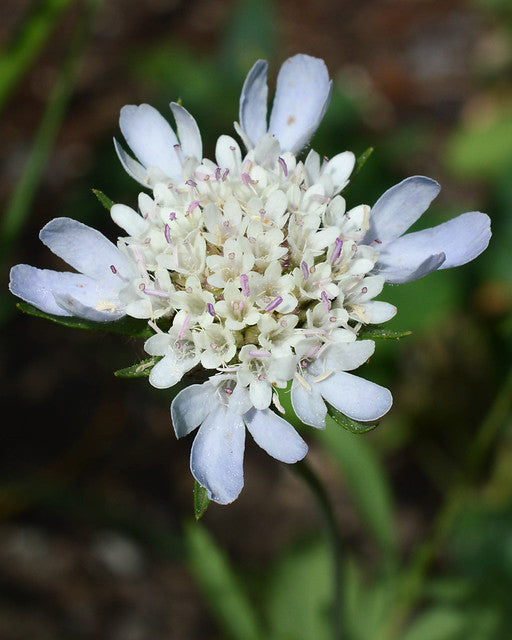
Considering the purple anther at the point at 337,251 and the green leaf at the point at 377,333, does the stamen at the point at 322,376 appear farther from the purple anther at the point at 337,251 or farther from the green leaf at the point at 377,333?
the purple anther at the point at 337,251

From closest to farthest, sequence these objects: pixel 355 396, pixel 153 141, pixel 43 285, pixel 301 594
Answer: pixel 355 396, pixel 43 285, pixel 153 141, pixel 301 594

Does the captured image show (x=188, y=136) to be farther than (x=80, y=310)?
Yes

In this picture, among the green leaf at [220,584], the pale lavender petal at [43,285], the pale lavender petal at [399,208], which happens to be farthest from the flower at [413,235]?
the green leaf at [220,584]

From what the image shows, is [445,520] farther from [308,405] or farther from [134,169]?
[134,169]

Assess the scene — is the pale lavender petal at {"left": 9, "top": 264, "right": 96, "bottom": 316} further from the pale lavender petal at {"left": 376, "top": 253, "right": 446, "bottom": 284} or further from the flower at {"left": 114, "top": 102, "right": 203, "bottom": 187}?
the pale lavender petal at {"left": 376, "top": 253, "right": 446, "bottom": 284}

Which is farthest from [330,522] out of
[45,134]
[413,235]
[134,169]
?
[45,134]

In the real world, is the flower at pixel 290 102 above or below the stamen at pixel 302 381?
above

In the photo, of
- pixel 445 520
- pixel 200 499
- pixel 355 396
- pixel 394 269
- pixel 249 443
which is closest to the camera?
pixel 200 499
